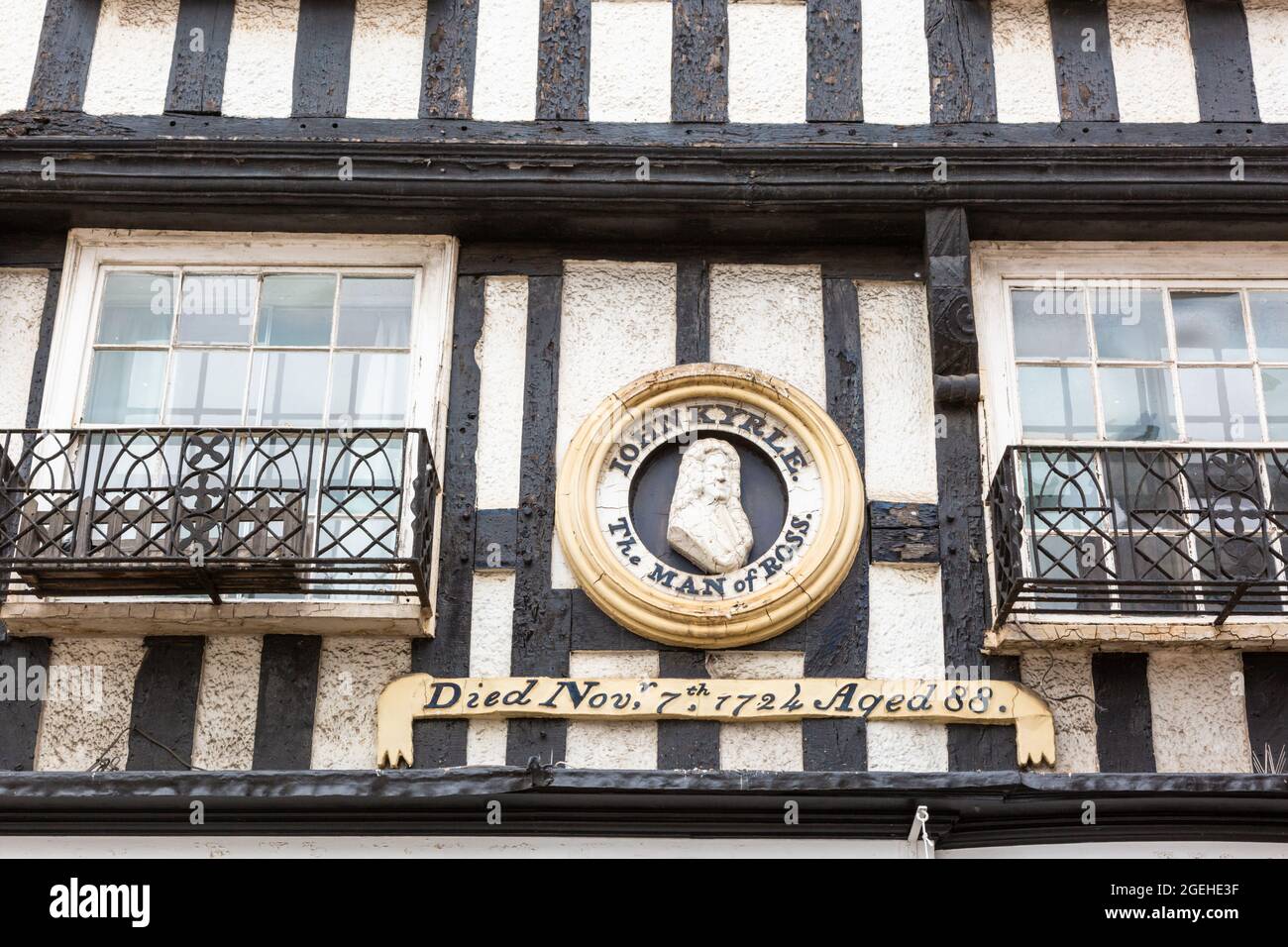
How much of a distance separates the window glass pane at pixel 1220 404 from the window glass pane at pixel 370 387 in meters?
3.25

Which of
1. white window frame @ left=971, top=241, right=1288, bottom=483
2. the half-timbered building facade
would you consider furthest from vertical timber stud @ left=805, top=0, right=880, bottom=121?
white window frame @ left=971, top=241, right=1288, bottom=483

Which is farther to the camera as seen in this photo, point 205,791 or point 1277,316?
point 1277,316

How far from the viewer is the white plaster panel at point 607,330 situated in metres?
7.34

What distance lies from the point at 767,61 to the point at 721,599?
2519 millimetres

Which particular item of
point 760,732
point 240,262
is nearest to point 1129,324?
point 760,732

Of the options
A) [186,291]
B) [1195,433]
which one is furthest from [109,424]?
[1195,433]

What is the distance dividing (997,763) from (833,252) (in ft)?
7.58

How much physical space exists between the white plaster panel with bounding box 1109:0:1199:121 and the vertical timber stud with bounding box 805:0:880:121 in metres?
1.11

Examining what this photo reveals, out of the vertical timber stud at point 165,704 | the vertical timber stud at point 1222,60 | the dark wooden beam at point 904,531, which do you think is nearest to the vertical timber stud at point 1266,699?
the vertical timber stud at point 165,704

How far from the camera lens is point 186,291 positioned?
7609 millimetres

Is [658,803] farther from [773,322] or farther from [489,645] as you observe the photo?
[773,322]

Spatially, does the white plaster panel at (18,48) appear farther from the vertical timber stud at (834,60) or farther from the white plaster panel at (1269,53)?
the white plaster panel at (1269,53)
